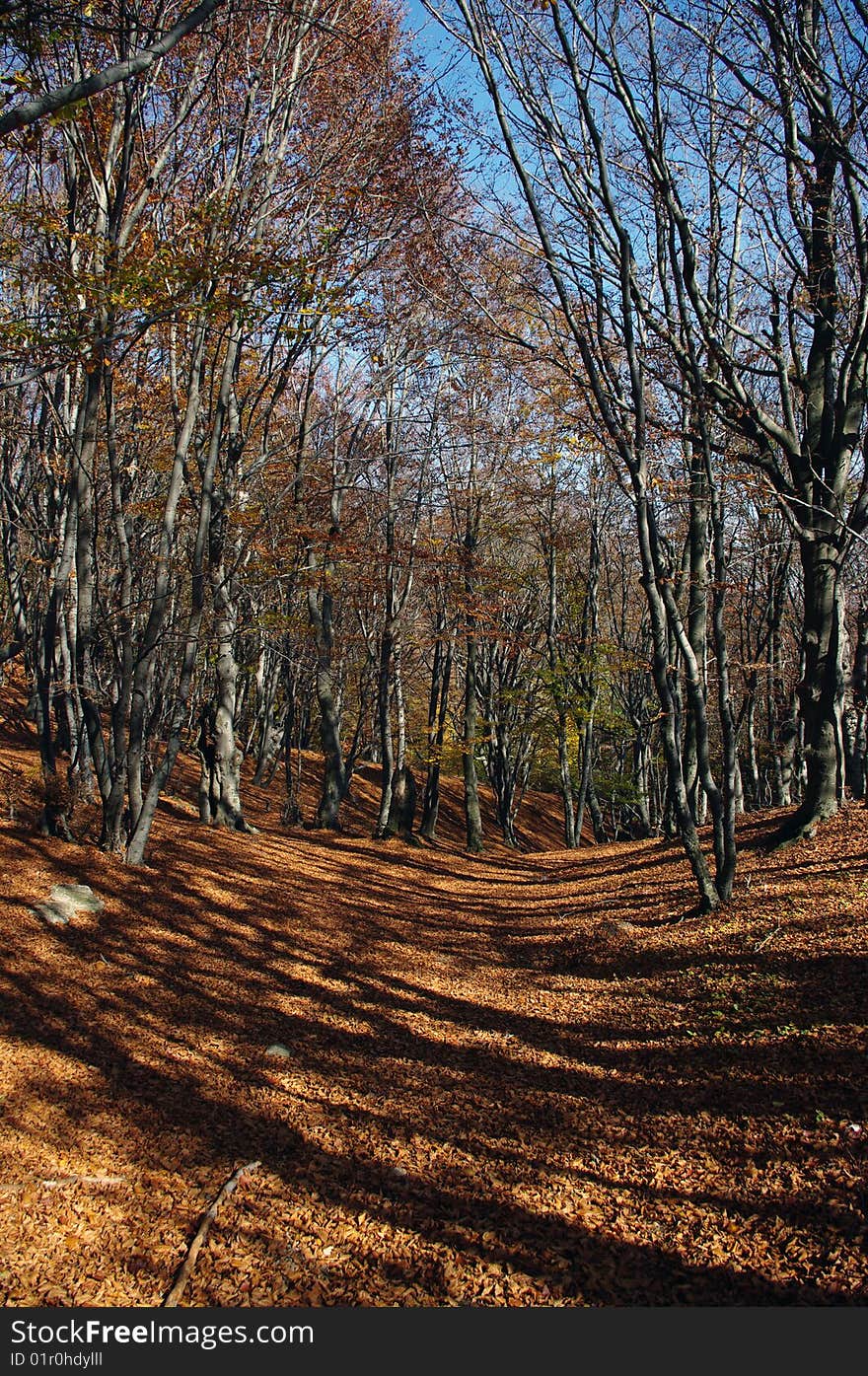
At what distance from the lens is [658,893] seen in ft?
32.5

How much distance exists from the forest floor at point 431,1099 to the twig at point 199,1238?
0.12ft

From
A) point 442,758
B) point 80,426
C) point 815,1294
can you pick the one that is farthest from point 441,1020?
point 442,758

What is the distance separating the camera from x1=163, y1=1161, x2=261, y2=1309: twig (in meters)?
3.07

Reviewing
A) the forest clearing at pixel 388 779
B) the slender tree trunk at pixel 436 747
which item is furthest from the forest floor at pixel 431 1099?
the slender tree trunk at pixel 436 747

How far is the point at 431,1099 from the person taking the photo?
4.89 metres

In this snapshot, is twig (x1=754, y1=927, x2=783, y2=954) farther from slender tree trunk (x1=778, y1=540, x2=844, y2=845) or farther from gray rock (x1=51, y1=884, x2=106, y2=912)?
gray rock (x1=51, y1=884, x2=106, y2=912)

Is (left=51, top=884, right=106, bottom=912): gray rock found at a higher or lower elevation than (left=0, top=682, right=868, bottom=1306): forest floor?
higher

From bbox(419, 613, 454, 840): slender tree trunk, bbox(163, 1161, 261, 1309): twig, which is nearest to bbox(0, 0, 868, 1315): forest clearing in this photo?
bbox(163, 1161, 261, 1309): twig

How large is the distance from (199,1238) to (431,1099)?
72.1 inches

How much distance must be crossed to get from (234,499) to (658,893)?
27.9 feet

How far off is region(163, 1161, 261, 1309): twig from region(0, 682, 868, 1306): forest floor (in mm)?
35

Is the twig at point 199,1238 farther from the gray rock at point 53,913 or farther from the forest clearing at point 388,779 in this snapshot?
the gray rock at point 53,913

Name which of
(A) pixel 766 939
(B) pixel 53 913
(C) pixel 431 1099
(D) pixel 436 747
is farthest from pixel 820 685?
(D) pixel 436 747

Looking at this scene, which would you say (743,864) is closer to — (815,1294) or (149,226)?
(815,1294)
